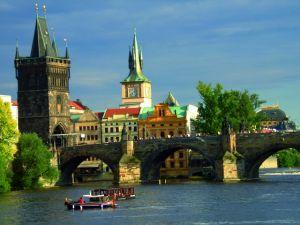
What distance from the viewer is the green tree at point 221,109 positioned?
15788 cm

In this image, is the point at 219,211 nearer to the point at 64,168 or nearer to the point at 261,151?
the point at 261,151

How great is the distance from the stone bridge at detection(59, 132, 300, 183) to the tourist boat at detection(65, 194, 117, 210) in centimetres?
3958

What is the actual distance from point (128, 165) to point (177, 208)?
179 feet

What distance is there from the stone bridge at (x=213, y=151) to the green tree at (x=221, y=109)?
1240cm

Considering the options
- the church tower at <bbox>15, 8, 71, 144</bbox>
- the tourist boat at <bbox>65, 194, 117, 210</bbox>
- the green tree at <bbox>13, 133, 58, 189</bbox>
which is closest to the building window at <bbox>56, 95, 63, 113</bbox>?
the church tower at <bbox>15, 8, 71, 144</bbox>

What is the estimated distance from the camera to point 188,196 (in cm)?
10838

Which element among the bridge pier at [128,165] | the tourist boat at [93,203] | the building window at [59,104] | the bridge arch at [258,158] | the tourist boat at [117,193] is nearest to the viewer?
the tourist boat at [93,203]

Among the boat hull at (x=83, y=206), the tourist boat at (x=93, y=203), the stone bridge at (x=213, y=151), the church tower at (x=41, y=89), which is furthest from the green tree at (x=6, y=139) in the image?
the church tower at (x=41, y=89)

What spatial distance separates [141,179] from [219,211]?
59211 millimetres

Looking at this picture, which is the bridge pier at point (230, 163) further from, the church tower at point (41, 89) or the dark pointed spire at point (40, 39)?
the dark pointed spire at point (40, 39)

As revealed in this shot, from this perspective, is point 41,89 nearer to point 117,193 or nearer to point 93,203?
point 117,193

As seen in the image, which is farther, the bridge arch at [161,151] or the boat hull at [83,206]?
the bridge arch at [161,151]

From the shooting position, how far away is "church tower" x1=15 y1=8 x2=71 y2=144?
6900 inches

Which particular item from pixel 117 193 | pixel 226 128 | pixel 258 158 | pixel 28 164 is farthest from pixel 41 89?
pixel 117 193
